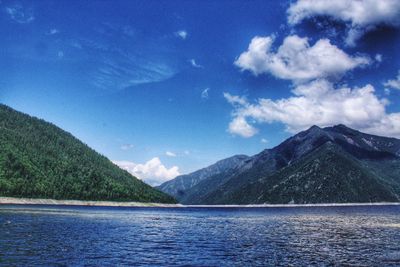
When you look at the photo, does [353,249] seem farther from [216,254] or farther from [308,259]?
[216,254]

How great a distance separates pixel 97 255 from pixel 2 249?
10.8m

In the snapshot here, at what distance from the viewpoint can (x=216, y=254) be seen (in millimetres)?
53344

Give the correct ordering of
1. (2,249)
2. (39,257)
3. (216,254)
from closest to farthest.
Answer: (39,257) < (2,249) < (216,254)

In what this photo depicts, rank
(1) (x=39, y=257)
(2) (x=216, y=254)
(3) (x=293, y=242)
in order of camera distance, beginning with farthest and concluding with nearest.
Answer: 1. (3) (x=293, y=242)
2. (2) (x=216, y=254)
3. (1) (x=39, y=257)

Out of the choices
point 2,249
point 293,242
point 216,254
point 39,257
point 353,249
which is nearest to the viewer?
point 39,257

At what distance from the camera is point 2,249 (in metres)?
48.2

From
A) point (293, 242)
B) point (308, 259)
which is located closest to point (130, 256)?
point (308, 259)

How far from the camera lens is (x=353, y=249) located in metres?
58.5

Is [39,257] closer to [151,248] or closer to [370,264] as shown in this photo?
[151,248]

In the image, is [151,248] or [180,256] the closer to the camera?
[180,256]

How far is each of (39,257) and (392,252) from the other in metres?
43.1

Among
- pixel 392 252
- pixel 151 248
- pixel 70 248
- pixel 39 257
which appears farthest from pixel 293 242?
pixel 39 257

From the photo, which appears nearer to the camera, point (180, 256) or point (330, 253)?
point (180, 256)

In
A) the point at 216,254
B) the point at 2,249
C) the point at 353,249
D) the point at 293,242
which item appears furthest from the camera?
the point at 293,242
